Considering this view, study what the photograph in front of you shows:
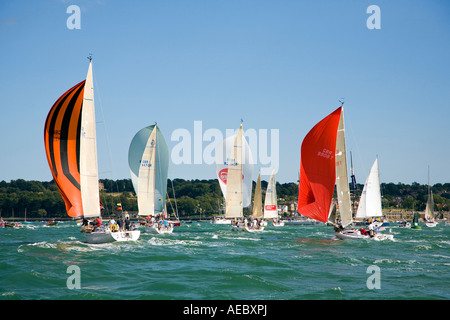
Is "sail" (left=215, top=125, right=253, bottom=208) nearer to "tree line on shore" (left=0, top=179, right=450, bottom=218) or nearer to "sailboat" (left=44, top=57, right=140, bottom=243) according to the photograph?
"sailboat" (left=44, top=57, right=140, bottom=243)

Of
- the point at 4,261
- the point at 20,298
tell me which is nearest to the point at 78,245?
the point at 4,261

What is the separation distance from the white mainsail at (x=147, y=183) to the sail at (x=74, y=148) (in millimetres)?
19033

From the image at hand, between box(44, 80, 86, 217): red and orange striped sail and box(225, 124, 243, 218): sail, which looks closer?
box(44, 80, 86, 217): red and orange striped sail

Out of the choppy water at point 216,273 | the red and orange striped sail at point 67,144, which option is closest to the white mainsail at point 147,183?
the choppy water at point 216,273

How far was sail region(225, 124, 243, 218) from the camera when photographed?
48188 millimetres

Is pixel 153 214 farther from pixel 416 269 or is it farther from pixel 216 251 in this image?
Answer: pixel 416 269

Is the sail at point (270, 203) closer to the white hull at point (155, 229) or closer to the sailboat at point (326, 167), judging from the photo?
the white hull at point (155, 229)

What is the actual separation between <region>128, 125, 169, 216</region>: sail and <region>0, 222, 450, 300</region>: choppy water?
18.7m

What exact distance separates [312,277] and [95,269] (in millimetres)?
7574

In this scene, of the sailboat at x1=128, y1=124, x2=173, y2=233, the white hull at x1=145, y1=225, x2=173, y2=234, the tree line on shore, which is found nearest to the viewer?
the white hull at x1=145, y1=225, x2=173, y2=234

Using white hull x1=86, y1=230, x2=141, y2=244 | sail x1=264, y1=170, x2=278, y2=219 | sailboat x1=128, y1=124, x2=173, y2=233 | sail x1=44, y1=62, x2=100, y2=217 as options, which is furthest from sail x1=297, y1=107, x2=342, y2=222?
sail x1=264, y1=170, x2=278, y2=219

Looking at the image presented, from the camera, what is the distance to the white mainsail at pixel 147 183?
46062 millimetres
